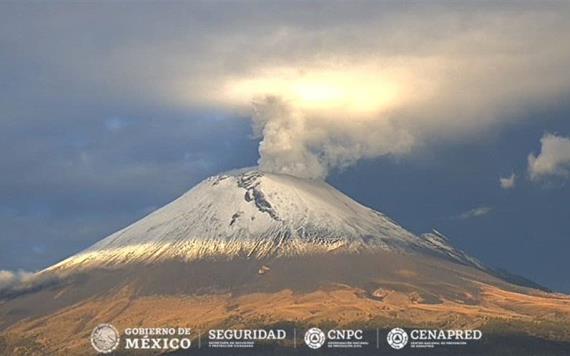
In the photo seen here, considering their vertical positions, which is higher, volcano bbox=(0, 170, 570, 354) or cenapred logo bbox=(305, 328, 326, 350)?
volcano bbox=(0, 170, 570, 354)

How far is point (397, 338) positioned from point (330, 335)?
10901 millimetres

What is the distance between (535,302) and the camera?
180 metres

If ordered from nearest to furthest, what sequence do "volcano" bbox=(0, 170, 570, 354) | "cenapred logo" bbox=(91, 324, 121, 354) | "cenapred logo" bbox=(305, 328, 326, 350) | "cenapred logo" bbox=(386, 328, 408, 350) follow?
"cenapred logo" bbox=(305, 328, 326, 350), "cenapred logo" bbox=(386, 328, 408, 350), "cenapred logo" bbox=(91, 324, 121, 354), "volcano" bbox=(0, 170, 570, 354)

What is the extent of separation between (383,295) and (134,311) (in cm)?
4061

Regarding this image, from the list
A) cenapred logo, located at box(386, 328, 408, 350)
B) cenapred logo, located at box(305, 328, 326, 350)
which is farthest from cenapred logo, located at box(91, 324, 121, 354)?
cenapred logo, located at box(386, 328, 408, 350)

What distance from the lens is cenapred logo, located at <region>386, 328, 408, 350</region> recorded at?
501 ft

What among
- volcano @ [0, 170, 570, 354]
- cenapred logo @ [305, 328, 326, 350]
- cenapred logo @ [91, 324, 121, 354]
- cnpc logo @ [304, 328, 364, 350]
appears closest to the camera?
cenapred logo @ [305, 328, 326, 350]

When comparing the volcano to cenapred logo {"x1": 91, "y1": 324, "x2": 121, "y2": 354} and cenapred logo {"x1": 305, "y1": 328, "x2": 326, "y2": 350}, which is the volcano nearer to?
cenapred logo {"x1": 91, "y1": 324, "x2": 121, "y2": 354}

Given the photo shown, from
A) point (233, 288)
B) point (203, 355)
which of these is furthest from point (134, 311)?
point (203, 355)

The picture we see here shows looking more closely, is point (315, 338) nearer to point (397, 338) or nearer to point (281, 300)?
point (397, 338)

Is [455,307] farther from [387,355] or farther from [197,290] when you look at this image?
[197,290]

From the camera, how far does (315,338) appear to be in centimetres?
15212

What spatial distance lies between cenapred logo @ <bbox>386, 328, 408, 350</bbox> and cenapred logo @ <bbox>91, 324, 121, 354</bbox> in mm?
39047

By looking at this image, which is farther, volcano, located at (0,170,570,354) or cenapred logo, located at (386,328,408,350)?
volcano, located at (0,170,570,354)
